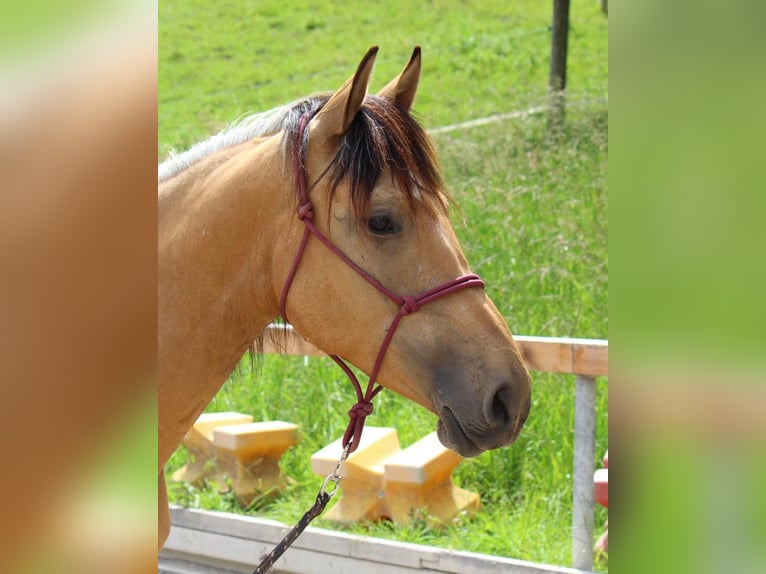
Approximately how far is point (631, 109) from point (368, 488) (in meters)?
3.87

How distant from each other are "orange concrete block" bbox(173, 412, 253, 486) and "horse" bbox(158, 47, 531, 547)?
2.69 metres

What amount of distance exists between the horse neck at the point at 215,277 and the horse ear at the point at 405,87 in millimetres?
380

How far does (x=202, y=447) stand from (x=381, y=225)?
334cm

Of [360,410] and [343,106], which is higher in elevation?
[343,106]

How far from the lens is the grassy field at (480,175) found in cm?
467

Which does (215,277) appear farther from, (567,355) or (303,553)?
(303,553)

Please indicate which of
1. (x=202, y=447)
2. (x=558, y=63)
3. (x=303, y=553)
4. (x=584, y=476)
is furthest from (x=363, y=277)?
(x=558, y=63)

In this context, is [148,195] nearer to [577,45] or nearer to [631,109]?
[631,109]

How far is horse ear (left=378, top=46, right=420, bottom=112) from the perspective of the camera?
243 centimetres

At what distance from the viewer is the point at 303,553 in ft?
13.3

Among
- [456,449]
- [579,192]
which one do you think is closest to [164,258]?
[456,449]

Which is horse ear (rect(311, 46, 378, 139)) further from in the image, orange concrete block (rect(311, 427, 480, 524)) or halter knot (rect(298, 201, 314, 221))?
orange concrete block (rect(311, 427, 480, 524))

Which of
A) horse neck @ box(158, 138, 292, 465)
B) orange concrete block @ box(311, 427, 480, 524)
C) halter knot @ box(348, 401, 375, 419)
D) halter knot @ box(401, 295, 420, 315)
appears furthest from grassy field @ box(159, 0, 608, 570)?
halter knot @ box(401, 295, 420, 315)

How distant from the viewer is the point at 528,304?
580 centimetres
